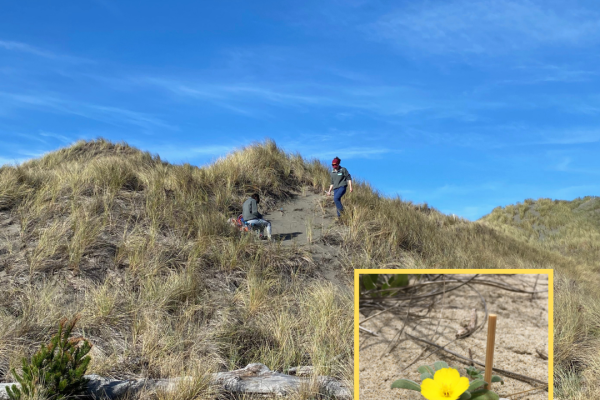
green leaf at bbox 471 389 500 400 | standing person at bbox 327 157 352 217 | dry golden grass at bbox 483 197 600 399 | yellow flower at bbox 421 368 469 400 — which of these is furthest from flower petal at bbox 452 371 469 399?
standing person at bbox 327 157 352 217

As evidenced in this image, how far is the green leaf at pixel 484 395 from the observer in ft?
5.40

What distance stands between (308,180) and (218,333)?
9.50m

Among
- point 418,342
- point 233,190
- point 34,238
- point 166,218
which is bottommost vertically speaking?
point 418,342

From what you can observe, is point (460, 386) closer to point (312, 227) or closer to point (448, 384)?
point (448, 384)

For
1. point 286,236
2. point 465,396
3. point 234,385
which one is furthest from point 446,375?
point 286,236

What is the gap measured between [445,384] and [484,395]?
0.18 meters

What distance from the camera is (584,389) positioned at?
4273 mm

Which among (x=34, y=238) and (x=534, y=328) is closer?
(x=534, y=328)

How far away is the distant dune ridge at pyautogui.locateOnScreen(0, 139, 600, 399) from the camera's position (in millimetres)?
5715

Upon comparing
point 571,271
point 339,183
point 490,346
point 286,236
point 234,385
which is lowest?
point 234,385

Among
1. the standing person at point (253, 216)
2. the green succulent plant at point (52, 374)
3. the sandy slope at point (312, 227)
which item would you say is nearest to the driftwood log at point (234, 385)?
the green succulent plant at point (52, 374)

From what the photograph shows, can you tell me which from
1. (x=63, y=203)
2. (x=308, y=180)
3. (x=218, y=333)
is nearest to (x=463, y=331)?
(x=218, y=333)

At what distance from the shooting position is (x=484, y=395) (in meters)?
1.66

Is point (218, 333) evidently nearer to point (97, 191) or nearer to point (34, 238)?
point (34, 238)
